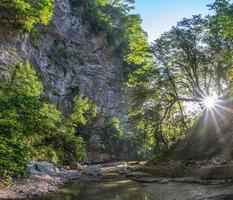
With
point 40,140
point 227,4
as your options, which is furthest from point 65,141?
point 227,4

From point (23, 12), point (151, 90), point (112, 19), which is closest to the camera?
point (151, 90)

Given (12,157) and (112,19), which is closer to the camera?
(12,157)

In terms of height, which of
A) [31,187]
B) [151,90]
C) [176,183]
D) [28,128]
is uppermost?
[151,90]

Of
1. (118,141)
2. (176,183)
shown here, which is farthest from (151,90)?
(118,141)

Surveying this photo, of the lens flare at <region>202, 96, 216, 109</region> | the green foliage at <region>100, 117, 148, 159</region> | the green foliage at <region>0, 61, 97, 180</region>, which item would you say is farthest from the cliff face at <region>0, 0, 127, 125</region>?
the lens flare at <region>202, 96, 216, 109</region>

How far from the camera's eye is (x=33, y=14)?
1243 inches

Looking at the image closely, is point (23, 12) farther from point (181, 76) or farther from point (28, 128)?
point (181, 76)

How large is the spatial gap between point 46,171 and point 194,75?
13930 millimetres

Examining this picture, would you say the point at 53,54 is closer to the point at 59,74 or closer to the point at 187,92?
the point at 59,74

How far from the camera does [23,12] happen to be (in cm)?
3114

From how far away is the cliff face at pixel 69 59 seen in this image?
3812 cm

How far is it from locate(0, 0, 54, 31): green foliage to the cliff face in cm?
121

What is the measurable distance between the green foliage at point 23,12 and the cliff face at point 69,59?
1213 mm

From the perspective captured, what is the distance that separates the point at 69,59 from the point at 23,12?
22133mm
